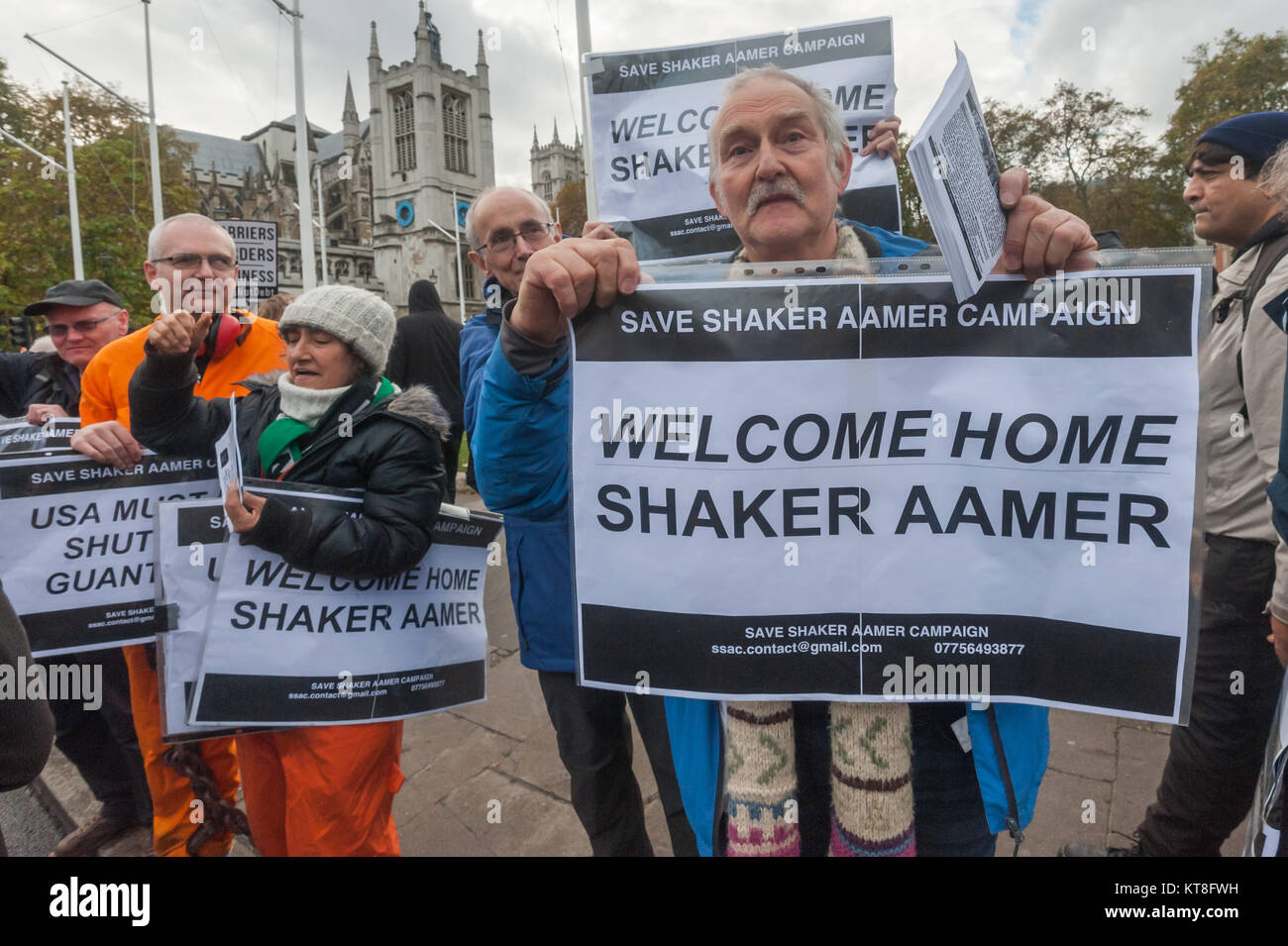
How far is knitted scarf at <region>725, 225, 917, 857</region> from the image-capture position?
1.43 metres

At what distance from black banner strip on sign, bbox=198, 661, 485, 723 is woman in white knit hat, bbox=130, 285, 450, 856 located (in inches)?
2.5

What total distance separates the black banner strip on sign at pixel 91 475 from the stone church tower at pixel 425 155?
56207mm

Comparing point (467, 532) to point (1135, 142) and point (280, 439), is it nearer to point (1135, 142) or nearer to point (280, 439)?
point (280, 439)

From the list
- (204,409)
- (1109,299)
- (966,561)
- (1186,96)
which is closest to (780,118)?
(1109,299)

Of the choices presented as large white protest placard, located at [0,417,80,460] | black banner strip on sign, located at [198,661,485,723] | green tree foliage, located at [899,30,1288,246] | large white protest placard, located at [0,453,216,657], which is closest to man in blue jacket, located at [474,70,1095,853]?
black banner strip on sign, located at [198,661,485,723]

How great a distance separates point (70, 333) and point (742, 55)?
9.83 feet

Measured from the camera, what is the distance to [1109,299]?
1395 mm

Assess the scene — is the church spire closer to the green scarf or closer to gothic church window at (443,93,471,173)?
gothic church window at (443,93,471,173)

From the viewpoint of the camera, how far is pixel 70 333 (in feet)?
10.4

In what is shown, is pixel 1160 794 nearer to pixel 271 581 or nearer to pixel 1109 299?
pixel 1109 299

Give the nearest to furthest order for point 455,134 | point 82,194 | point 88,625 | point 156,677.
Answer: point 88,625
point 156,677
point 82,194
point 455,134

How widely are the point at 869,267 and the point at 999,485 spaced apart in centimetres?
48

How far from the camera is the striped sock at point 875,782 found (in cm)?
143

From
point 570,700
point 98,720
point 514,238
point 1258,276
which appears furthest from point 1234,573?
point 98,720
